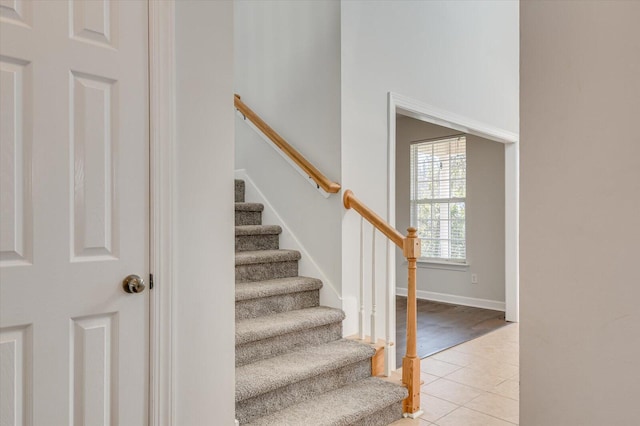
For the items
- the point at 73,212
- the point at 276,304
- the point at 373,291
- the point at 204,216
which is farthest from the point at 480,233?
the point at 73,212

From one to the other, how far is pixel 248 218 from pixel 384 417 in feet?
5.78

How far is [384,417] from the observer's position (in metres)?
2.27

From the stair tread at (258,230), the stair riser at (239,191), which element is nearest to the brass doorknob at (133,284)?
the stair tread at (258,230)

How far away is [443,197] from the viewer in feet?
18.6

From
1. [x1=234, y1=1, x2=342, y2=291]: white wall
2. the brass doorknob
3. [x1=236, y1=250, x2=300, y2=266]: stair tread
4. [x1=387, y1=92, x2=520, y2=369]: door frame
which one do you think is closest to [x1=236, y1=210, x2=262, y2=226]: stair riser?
[x1=234, y1=1, x2=342, y2=291]: white wall

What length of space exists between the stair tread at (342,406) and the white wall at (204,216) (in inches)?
16.2

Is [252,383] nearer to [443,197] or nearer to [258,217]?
[258,217]

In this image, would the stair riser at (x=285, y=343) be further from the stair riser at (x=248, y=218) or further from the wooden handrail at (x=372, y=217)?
the stair riser at (x=248, y=218)

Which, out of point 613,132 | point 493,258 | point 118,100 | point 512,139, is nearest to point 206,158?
point 118,100

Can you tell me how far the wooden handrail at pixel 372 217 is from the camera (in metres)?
2.55

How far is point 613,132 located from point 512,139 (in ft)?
15.1

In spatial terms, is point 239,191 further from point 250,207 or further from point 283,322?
point 283,322

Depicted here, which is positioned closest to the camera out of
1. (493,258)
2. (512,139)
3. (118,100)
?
(118,100)

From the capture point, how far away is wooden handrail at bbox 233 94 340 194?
277 cm
